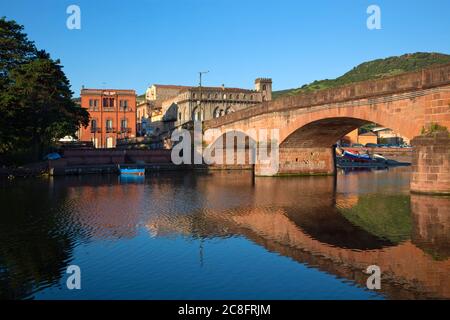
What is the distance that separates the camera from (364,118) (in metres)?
34.1

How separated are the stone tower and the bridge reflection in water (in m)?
62.6

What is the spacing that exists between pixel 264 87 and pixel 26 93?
56.8 metres

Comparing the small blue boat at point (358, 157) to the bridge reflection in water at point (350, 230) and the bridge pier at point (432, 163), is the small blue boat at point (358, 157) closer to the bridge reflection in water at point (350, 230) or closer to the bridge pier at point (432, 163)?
the bridge reflection in water at point (350, 230)

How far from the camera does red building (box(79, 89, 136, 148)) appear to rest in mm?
88938

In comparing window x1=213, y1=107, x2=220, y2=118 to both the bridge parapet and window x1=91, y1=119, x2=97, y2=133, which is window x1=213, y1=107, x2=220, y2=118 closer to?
window x1=91, y1=119, x2=97, y2=133

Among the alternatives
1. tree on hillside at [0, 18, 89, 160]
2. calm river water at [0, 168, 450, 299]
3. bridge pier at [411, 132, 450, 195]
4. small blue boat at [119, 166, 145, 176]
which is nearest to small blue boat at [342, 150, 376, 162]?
small blue boat at [119, 166, 145, 176]

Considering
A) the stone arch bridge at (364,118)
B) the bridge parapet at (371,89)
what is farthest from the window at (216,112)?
the bridge parapet at (371,89)

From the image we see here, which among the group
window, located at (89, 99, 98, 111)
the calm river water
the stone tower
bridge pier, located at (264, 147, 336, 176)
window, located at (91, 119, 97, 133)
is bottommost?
the calm river water

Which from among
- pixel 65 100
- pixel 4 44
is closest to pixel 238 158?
pixel 65 100

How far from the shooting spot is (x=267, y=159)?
4828cm

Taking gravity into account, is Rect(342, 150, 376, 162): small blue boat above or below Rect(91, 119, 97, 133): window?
below

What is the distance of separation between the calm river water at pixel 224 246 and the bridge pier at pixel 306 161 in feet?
58.4
